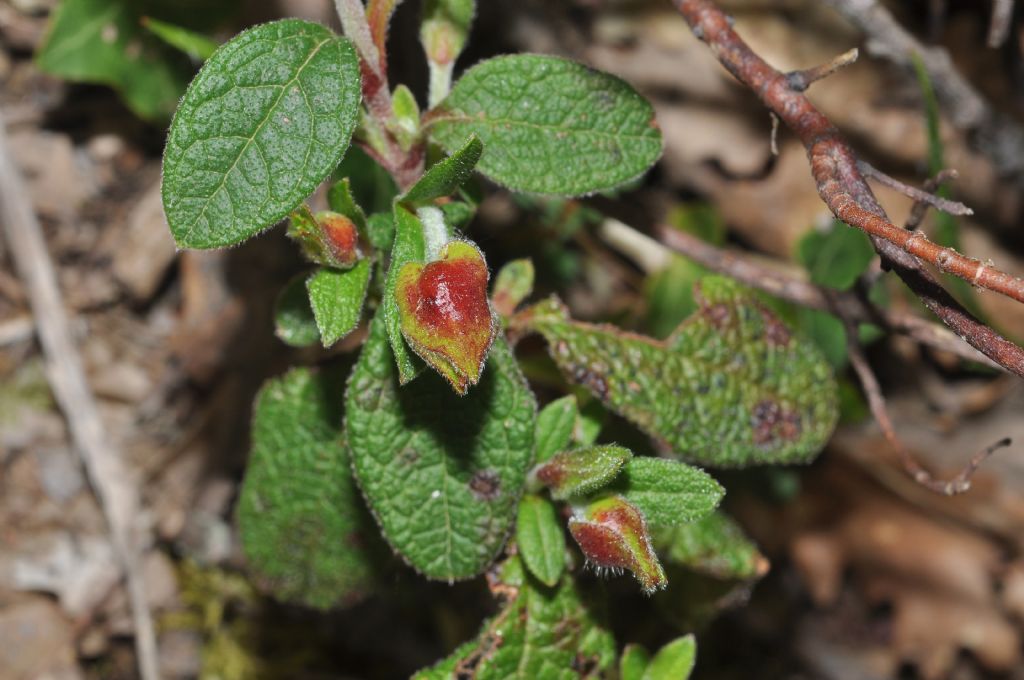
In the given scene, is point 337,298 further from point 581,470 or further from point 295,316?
point 581,470

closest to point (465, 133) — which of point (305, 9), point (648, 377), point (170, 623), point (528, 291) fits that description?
point (528, 291)

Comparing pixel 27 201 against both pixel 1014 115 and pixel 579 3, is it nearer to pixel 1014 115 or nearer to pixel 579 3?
pixel 579 3

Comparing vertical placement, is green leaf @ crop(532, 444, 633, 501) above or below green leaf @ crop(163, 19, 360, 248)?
below

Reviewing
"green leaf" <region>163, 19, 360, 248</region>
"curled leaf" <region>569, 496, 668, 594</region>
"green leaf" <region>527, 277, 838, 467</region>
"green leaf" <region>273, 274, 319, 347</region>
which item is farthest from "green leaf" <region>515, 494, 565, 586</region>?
"green leaf" <region>163, 19, 360, 248</region>

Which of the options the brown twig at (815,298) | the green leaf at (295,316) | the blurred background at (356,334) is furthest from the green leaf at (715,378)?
the blurred background at (356,334)

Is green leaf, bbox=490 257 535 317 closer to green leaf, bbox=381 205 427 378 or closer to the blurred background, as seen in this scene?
green leaf, bbox=381 205 427 378

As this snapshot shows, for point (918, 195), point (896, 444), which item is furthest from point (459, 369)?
point (896, 444)
